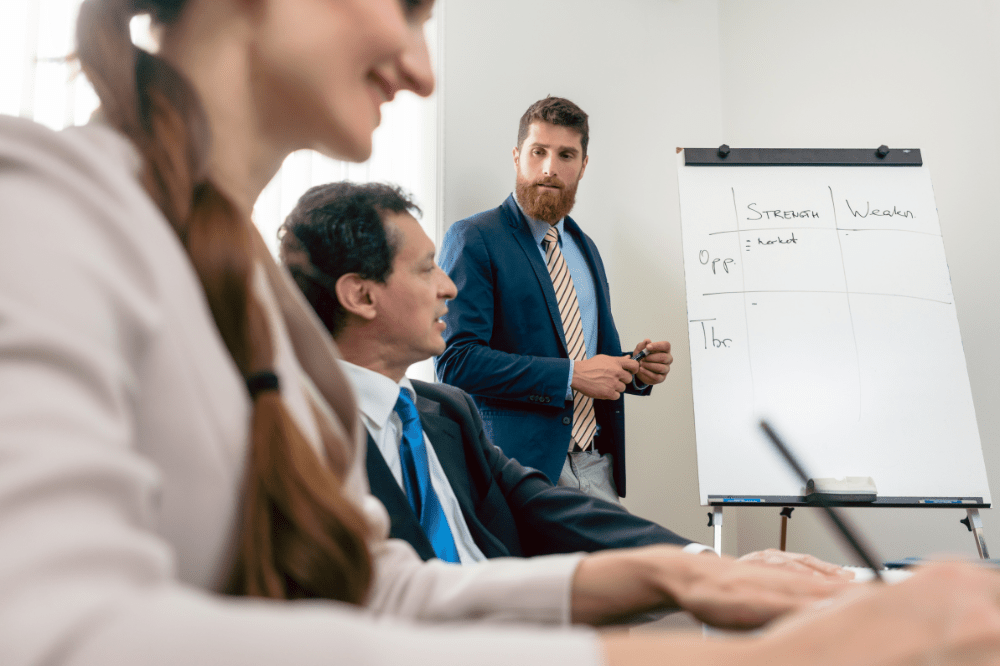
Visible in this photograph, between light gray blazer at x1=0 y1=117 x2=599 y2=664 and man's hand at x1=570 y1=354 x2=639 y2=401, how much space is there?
175 cm

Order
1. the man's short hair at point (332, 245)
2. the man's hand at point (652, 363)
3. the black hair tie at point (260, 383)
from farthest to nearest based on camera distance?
the man's hand at point (652, 363)
the man's short hair at point (332, 245)
the black hair tie at point (260, 383)

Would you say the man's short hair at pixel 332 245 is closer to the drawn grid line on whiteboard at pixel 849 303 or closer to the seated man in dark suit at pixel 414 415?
the seated man in dark suit at pixel 414 415

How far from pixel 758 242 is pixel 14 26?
2.19 meters

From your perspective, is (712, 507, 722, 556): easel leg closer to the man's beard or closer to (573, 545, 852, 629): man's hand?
the man's beard

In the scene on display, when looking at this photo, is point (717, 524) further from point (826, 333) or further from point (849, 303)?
point (849, 303)

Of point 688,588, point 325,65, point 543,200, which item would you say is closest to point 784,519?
point 543,200

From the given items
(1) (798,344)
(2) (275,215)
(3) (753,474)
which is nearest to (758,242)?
(1) (798,344)

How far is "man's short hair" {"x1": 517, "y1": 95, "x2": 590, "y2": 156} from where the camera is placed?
8.25 feet

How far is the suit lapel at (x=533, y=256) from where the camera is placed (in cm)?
233

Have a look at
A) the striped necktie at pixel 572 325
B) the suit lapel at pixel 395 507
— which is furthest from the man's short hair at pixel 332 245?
the striped necktie at pixel 572 325

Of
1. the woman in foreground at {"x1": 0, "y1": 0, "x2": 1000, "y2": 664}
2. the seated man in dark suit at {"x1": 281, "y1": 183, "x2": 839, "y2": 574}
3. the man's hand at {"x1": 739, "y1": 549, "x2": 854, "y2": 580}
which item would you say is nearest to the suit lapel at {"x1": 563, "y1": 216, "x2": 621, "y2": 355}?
the seated man in dark suit at {"x1": 281, "y1": 183, "x2": 839, "y2": 574}

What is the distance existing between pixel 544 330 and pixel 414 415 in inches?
43.3

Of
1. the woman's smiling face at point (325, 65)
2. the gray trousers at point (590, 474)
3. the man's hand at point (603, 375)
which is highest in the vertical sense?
the man's hand at point (603, 375)

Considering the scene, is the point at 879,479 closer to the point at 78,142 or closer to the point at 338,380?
the point at 338,380
